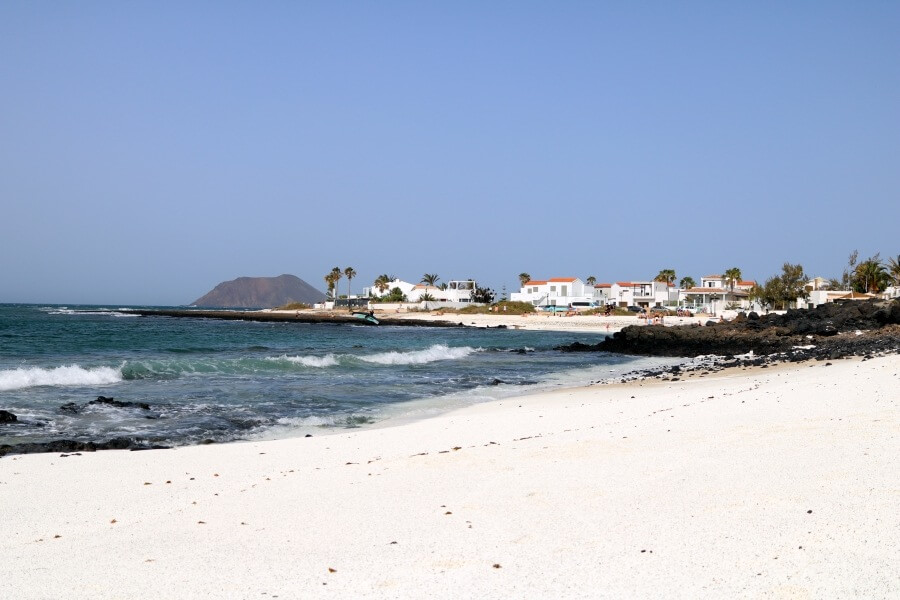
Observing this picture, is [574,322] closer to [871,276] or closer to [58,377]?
[871,276]

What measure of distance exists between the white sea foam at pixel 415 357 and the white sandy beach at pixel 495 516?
20213 millimetres

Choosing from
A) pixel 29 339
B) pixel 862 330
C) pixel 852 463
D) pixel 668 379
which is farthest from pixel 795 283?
pixel 852 463

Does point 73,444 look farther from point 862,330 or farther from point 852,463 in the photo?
point 862,330

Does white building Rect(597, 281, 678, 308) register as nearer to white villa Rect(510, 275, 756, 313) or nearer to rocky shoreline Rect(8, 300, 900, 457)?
white villa Rect(510, 275, 756, 313)

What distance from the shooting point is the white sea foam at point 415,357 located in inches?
1166

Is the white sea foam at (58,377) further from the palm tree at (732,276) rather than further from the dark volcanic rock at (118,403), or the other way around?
the palm tree at (732,276)

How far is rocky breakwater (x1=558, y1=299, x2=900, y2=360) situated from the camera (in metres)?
29.9

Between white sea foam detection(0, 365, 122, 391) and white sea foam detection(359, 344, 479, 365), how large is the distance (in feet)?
34.9

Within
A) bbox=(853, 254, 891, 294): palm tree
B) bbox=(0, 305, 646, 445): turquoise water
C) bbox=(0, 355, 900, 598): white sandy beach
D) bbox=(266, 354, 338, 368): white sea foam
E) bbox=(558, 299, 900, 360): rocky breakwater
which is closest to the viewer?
bbox=(0, 355, 900, 598): white sandy beach

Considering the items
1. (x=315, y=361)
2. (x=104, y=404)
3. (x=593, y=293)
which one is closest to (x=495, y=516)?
(x=104, y=404)

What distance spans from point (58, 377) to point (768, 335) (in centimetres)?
2840

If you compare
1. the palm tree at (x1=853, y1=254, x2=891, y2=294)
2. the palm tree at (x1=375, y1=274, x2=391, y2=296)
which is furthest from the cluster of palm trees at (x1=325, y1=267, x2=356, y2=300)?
the palm tree at (x1=853, y1=254, x2=891, y2=294)

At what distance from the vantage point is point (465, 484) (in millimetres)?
6371

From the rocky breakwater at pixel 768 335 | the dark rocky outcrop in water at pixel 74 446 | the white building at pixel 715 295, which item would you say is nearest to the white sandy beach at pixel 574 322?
the white building at pixel 715 295
